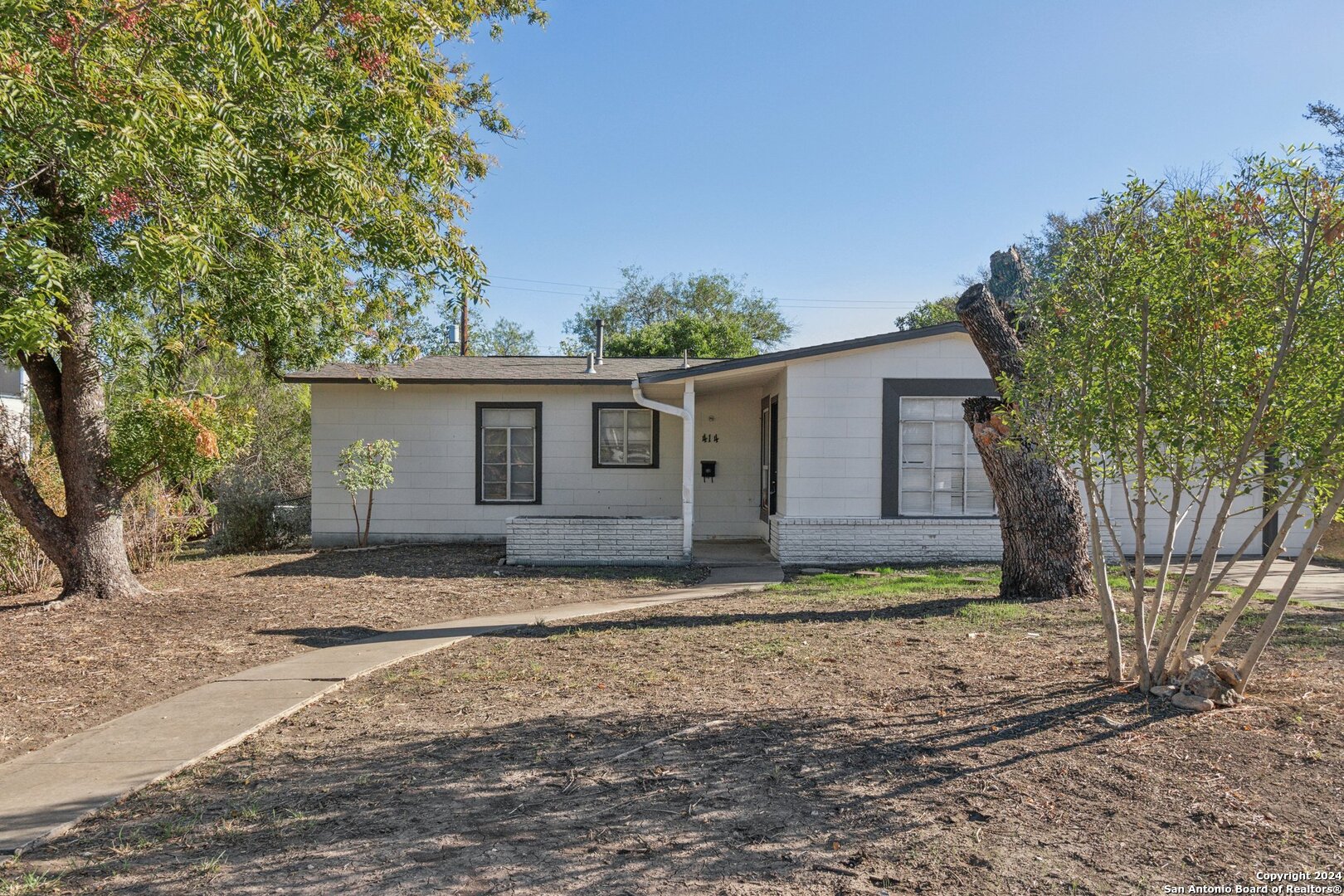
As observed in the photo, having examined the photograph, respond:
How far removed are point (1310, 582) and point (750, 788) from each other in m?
9.88

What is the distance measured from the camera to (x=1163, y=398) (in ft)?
15.6

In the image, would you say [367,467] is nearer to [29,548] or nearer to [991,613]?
[29,548]

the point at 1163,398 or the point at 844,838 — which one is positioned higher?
the point at 1163,398

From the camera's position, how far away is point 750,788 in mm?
3967

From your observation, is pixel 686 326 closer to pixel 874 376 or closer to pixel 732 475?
pixel 732 475

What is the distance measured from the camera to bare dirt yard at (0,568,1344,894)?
321 centimetres

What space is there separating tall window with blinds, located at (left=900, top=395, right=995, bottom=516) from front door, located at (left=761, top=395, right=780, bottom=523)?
1840 mm

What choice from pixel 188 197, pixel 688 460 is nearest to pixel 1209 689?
pixel 188 197

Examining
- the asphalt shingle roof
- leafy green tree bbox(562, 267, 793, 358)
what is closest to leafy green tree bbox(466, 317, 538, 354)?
leafy green tree bbox(562, 267, 793, 358)

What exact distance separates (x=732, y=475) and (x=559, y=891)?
40.8ft

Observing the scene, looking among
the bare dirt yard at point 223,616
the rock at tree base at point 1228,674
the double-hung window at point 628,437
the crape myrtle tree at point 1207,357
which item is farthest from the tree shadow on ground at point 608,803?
the double-hung window at point 628,437

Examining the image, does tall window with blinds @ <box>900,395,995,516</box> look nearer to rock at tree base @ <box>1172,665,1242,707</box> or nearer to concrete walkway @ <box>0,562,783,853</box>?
concrete walkway @ <box>0,562,783,853</box>

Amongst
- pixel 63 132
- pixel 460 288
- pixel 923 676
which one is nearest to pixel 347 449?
pixel 460 288

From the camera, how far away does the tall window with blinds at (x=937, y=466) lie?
1227 centimetres
